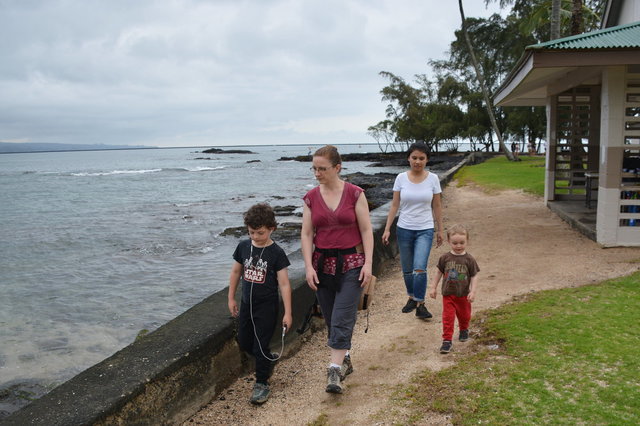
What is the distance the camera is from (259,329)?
3.69 metres

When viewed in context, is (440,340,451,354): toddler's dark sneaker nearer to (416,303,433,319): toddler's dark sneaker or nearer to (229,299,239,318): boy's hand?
(416,303,433,319): toddler's dark sneaker

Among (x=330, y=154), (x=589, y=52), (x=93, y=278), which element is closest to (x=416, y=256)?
(x=330, y=154)

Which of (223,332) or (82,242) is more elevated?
(223,332)

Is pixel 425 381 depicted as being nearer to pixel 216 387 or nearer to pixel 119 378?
pixel 216 387

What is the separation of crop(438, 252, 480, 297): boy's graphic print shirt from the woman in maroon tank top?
91 cm

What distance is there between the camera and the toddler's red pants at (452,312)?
13.6ft

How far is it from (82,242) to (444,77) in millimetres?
52099

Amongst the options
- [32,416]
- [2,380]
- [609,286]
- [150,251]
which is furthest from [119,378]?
[150,251]

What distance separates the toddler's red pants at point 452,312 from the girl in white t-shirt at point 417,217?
81 cm

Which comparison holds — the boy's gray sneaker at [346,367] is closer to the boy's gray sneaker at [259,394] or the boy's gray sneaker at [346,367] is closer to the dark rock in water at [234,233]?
the boy's gray sneaker at [259,394]

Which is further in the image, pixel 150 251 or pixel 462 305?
pixel 150 251

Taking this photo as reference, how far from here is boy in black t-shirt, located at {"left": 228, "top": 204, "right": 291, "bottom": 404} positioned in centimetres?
357

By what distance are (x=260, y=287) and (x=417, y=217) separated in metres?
2.01

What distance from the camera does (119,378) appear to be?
3.22 meters
